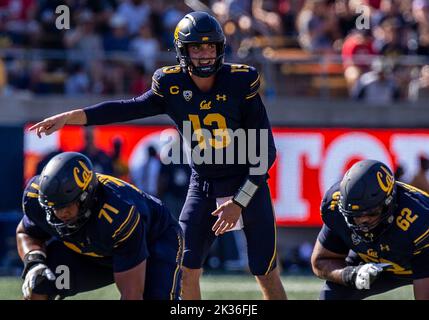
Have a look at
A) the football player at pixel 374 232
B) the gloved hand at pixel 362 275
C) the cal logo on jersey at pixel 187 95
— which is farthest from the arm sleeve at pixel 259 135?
the gloved hand at pixel 362 275

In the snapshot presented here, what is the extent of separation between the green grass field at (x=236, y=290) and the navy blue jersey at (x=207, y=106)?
7.97 ft

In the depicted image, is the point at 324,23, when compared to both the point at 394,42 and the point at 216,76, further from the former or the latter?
the point at 216,76

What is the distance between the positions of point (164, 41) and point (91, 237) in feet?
25.9

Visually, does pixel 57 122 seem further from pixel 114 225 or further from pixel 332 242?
pixel 332 242

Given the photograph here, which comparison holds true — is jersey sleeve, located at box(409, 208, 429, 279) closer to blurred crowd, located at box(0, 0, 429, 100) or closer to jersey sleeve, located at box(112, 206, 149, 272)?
jersey sleeve, located at box(112, 206, 149, 272)

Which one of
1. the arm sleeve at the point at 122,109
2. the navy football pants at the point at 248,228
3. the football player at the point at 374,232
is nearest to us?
the football player at the point at 374,232

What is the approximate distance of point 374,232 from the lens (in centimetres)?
621

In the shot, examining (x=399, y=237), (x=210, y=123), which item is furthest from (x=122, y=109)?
(x=399, y=237)

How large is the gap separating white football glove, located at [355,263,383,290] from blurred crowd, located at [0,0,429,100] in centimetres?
671

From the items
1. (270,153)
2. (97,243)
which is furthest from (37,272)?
(270,153)

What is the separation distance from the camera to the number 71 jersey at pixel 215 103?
660 cm

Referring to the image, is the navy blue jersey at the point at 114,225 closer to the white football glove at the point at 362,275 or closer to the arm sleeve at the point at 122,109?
the arm sleeve at the point at 122,109

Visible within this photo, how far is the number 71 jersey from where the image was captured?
6.60 metres

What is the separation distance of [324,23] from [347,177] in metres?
7.56
